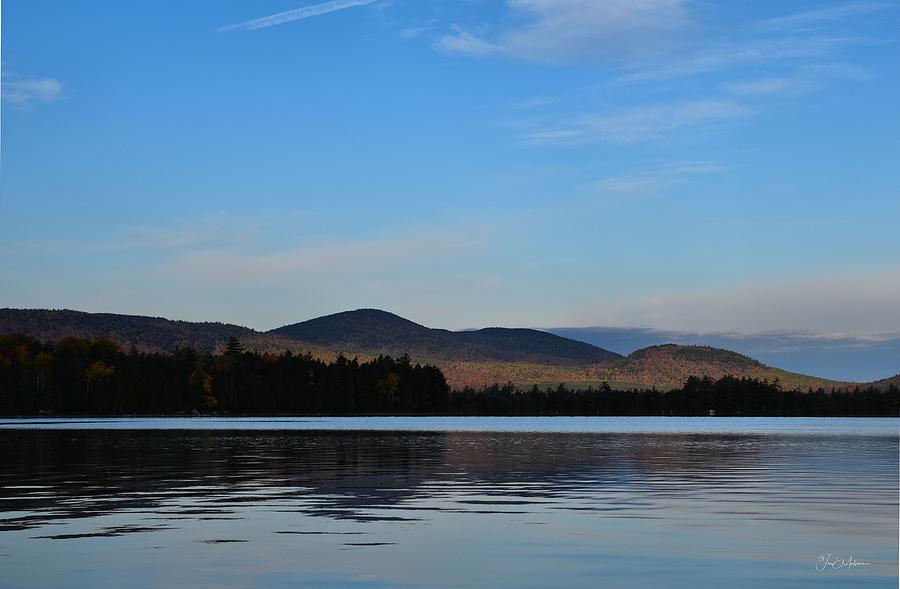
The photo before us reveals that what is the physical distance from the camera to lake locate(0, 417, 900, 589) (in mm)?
24078

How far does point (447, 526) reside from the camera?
3253cm

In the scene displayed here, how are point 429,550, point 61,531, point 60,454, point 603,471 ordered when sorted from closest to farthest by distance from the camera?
point 429,550
point 61,531
point 603,471
point 60,454

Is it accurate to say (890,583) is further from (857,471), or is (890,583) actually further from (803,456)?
(803,456)

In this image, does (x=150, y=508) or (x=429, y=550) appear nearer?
(x=429, y=550)

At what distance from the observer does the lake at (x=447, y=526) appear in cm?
2408

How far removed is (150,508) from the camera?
37469mm

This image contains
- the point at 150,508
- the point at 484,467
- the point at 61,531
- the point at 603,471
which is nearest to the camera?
the point at 61,531

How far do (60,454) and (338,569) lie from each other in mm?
55850

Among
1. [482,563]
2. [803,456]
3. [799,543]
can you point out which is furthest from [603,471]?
[482,563]
